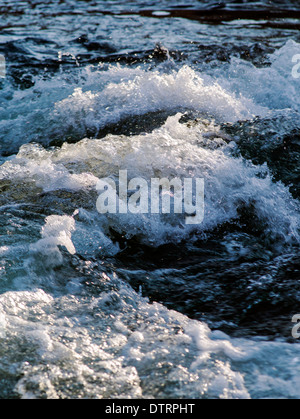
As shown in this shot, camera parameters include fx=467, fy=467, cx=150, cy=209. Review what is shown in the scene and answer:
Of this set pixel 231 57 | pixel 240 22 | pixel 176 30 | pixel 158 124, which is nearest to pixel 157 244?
pixel 158 124

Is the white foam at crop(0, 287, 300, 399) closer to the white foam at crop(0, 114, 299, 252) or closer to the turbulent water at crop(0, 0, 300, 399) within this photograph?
the turbulent water at crop(0, 0, 300, 399)

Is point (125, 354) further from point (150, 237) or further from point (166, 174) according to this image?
Answer: point (166, 174)

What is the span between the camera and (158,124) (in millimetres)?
3375

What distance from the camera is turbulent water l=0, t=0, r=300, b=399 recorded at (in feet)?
5.13

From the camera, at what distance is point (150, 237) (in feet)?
7.79

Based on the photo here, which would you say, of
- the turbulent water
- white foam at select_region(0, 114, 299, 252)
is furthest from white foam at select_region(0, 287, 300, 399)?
white foam at select_region(0, 114, 299, 252)

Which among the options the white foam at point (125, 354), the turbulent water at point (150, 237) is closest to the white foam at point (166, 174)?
the turbulent water at point (150, 237)

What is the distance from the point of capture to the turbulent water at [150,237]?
156 centimetres

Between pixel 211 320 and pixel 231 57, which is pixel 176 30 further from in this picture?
pixel 211 320
